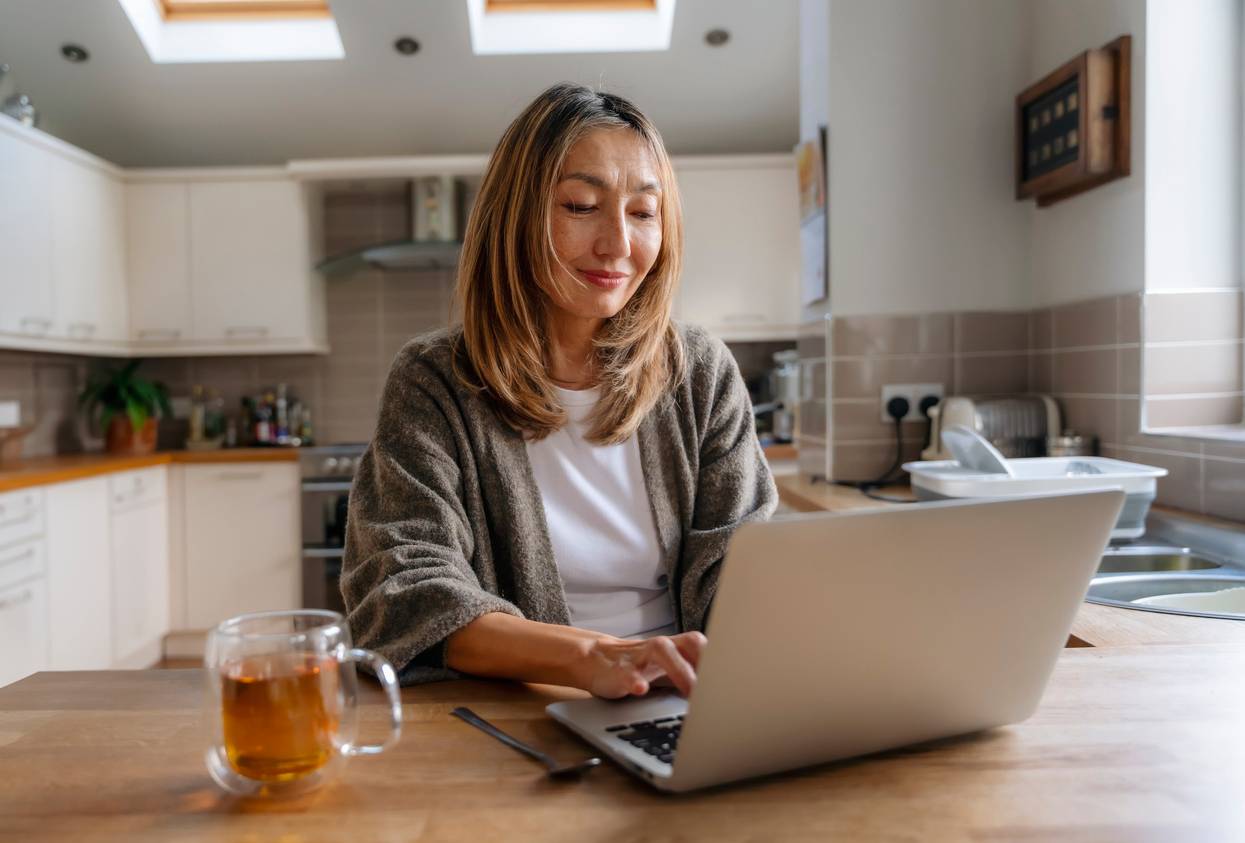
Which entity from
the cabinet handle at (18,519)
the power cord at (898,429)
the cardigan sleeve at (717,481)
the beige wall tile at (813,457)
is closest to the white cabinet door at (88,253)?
the cabinet handle at (18,519)

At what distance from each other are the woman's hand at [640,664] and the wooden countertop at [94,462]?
8.79ft

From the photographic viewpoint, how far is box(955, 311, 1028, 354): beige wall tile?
8.16 feet

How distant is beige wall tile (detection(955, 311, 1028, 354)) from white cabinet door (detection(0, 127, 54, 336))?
3.02 m

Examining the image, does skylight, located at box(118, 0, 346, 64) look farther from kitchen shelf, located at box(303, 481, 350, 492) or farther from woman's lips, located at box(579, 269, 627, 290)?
woman's lips, located at box(579, 269, 627, 290)

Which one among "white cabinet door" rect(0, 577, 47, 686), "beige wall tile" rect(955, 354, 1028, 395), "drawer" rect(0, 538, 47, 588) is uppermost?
"beige wall tile" rect(955, 354, 1028, 395)

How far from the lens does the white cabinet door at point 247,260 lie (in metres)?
4.27

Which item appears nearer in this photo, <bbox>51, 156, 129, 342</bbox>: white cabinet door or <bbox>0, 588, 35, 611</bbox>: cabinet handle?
<bbox>0, 588, 35, 611</bbox>: cabinet handle

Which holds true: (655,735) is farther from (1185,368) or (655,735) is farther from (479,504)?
(1185,368)

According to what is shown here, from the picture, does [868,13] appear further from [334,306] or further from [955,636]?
[334,306]

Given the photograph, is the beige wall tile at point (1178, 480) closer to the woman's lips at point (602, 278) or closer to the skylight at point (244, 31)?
the woman's lips at point (602, 278)

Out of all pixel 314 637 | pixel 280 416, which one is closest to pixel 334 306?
pixel 280 416

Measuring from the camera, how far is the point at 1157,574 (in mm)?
1535

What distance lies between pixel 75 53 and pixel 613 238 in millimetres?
3548

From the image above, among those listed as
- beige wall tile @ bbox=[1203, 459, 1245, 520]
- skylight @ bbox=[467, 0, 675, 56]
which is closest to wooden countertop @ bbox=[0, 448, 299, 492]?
skylight @ bbox=[467, 0, 675, 56]
